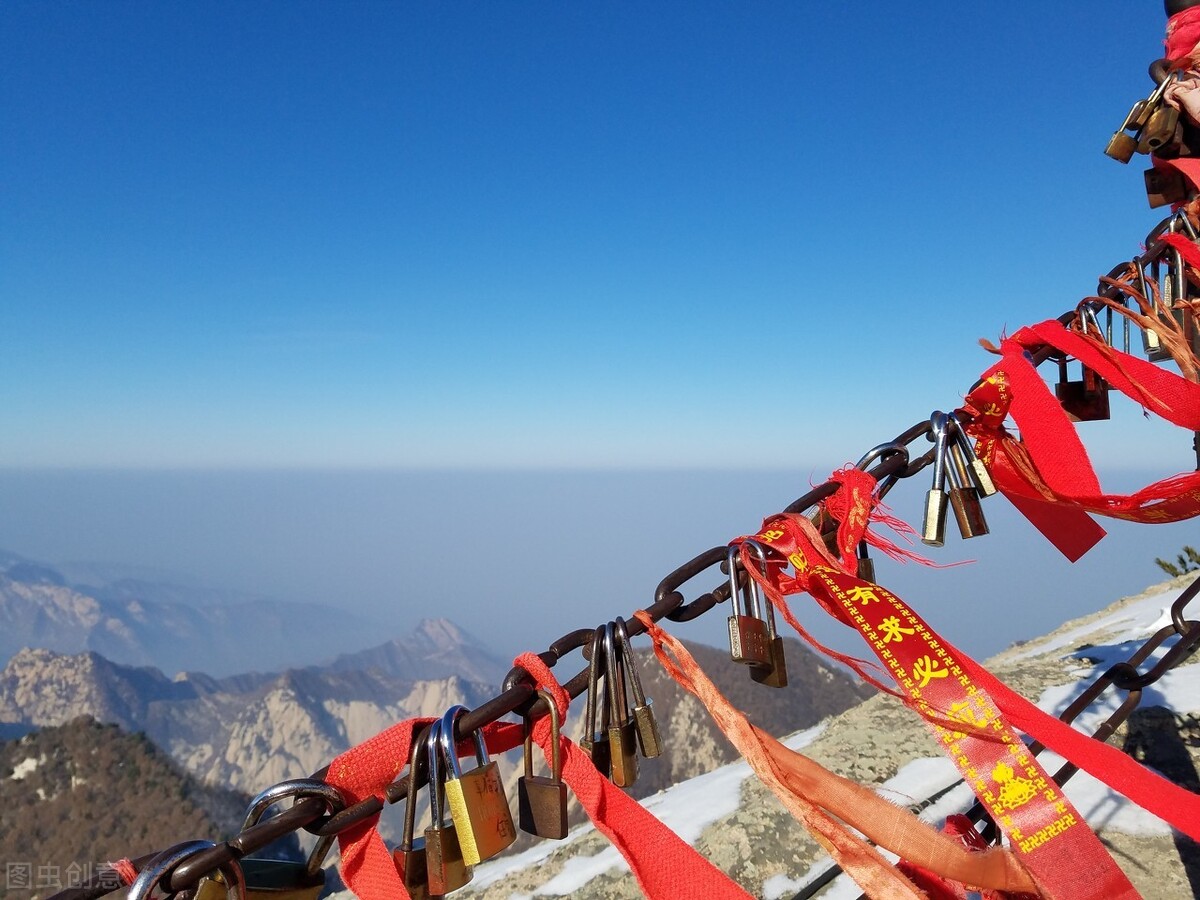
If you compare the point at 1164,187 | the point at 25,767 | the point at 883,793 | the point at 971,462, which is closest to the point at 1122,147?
the point at 1164,187

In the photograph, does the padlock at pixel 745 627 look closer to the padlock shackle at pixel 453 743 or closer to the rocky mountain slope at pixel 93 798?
the padlock shackle at pixel 453 743

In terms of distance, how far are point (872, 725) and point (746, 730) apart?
13.4 ft

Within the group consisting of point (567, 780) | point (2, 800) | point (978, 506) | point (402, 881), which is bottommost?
point (2, 800)

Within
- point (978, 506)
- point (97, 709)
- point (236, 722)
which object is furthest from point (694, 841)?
point (236, 722)

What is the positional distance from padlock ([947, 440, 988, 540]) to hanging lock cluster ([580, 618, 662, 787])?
1.33m

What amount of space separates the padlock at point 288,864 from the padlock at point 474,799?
0.21 metres

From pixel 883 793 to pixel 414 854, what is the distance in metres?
3.34

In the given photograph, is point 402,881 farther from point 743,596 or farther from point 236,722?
point 236,722

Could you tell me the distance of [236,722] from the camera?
19475cm

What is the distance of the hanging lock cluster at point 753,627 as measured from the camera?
1934 millimetres

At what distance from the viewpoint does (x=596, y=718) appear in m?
1.73

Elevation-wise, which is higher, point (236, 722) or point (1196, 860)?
point (1196, 860)

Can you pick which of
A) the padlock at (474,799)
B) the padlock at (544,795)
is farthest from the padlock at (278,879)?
the padlock at (544,795)

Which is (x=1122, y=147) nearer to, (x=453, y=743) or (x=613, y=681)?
(x=613, y=681)
